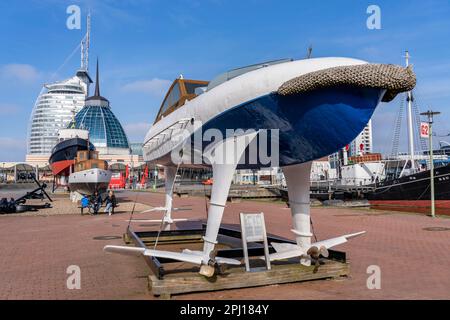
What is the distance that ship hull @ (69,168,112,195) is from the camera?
1254 inches

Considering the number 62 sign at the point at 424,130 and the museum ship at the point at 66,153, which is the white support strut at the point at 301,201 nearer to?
the number 62 sign at the point at 424,130

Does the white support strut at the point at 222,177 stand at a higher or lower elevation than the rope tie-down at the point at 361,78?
lower

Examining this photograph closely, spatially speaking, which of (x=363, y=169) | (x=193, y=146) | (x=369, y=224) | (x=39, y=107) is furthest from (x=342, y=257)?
(x=39, y=107)

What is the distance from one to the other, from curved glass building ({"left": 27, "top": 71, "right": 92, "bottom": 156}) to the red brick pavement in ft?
554

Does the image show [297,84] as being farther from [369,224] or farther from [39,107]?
[39,107]

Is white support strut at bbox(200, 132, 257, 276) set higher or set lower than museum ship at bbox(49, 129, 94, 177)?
lower

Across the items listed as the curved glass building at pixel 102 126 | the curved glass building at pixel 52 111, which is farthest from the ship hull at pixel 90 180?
the curved glass building at pixel 52 111

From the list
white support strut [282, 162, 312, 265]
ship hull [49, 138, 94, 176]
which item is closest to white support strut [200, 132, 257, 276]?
white support strut [282, 162, 312, 265]

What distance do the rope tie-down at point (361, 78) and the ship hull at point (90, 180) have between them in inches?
1119

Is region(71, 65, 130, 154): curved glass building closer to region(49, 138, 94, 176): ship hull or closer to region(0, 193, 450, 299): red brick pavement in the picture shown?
region(49, 138, 94, 176): ship hull

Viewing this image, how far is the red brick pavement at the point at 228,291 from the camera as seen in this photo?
6359 millimetres

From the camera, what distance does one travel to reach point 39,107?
578ft

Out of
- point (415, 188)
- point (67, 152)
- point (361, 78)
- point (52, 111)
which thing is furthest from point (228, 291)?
point (52, 111)
